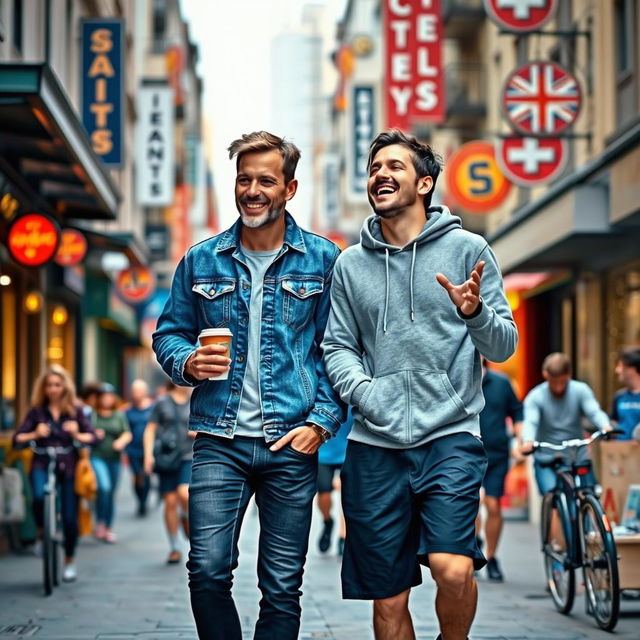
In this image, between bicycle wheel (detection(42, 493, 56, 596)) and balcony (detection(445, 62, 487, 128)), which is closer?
bicycle wheel (detection(42, 493, 56, 596))

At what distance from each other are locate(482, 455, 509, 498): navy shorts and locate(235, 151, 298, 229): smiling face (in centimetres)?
634

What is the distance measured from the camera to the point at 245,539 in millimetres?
14188

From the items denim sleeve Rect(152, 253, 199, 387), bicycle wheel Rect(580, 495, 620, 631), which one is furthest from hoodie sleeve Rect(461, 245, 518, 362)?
bicycle wheel Rect(580, 495, 620, 631)

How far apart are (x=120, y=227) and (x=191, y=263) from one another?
29.4 m

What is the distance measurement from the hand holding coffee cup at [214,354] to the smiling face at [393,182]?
77 centimetres

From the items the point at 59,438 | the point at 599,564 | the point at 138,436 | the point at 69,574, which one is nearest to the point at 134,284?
the point at 138,436

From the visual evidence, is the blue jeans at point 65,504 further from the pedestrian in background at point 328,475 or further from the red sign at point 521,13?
the red sign at point 521,13

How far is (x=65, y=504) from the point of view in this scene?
35.9 feet

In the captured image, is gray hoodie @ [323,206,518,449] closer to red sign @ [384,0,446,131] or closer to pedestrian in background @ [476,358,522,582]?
pedestrian in background @ [476,358,522,582]

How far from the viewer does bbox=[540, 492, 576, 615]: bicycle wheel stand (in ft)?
28.7

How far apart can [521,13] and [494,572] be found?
9.40 m

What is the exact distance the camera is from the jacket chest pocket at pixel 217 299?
16.2 ft

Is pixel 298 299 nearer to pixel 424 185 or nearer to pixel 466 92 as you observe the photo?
pixel 424 185

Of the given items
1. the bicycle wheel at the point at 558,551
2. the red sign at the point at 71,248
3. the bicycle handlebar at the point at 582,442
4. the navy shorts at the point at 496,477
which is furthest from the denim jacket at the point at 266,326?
the red sign at the point at 71,248
